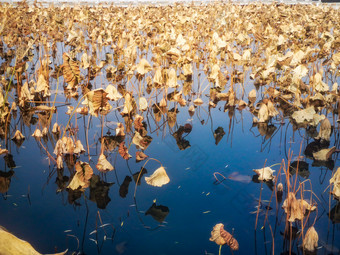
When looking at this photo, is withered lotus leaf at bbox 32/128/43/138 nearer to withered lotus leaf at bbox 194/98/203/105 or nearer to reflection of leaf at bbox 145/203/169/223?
reflection of leaf at bbox 145/203/169/223

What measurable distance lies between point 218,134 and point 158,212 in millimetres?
1092

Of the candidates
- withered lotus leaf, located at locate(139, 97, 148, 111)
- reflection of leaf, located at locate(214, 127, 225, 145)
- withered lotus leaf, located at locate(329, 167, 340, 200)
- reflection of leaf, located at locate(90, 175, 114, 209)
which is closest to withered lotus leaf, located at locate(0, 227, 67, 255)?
reflection of leaf, located at locate(90, 175, 114, 209)

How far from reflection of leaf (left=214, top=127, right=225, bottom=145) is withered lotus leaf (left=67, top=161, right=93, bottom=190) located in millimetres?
969

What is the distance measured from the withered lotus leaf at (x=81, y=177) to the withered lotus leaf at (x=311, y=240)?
3.23 ft

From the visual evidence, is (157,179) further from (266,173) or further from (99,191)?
(266,173)

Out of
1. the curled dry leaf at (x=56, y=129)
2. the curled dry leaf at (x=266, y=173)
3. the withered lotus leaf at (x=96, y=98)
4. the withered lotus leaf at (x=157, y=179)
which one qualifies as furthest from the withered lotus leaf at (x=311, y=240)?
the curled dry leaf at (x=56, y=129)

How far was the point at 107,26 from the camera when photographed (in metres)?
6.38

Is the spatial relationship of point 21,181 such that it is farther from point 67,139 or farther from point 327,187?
point 327,187

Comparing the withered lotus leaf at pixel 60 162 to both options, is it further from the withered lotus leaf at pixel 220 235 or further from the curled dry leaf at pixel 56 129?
the withered lotus leaf at pixel 220 235

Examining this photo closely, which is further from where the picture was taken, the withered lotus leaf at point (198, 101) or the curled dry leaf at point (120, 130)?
the withered lotus leaf at point (198, 101)

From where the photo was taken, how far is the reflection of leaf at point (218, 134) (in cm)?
246

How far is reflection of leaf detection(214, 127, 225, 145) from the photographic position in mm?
2465

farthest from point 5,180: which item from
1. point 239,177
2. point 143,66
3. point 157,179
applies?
point 143,66

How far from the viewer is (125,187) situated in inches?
71.7
